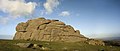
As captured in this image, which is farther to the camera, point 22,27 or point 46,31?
point 22,27

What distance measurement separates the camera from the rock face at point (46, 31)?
16875 centimetres

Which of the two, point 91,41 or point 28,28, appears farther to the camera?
point 28,28

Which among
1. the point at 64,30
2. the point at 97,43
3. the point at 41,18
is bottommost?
the point at 97,43

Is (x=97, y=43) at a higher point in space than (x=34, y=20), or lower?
lower

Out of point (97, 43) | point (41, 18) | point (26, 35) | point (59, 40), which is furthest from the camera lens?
point (41, 18)

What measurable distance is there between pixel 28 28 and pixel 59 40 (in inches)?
1469

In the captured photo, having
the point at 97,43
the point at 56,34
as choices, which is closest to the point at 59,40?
the point at 56,34

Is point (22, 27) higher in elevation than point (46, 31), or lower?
higher

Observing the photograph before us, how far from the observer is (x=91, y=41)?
15762 centimetres

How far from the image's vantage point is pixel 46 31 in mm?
173500

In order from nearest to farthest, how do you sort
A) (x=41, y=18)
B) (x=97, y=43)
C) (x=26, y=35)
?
(x=97, y=43)
(x=26, y=35)
(x=41, y=18)

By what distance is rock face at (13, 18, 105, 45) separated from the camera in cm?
16875

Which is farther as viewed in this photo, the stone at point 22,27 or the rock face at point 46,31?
the stone at point 22,27

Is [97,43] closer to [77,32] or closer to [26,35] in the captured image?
[77,32]
